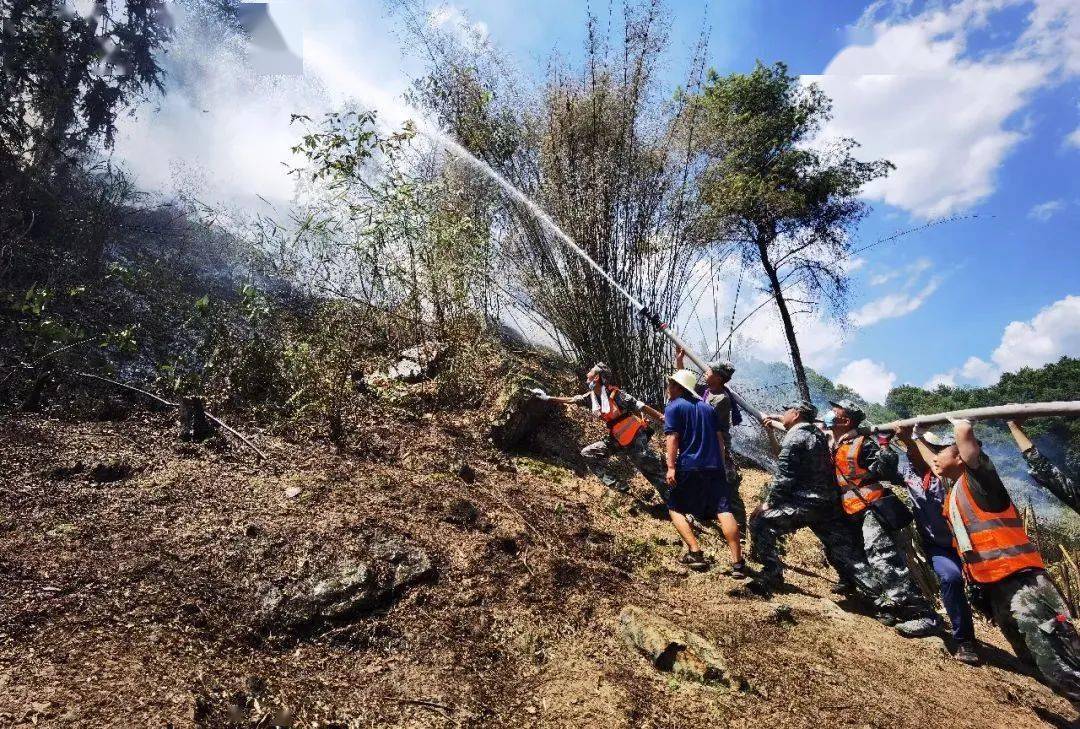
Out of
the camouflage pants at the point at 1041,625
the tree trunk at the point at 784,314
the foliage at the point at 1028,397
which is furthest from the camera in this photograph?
the foliage at the point at 1028,397

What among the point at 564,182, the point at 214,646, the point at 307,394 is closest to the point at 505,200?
the point at 564,182

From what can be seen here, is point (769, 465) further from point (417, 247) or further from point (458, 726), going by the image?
point (458, 726)

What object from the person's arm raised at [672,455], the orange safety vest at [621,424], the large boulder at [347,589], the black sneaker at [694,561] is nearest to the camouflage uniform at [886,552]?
the black sneaker at [694,561]

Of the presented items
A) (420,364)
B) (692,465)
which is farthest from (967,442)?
(420,364)

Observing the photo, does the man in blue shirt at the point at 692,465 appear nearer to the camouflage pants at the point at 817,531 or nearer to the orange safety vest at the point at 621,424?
the camouflage pants at the point at 817,531

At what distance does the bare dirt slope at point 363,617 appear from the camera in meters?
2.04

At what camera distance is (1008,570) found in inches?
123

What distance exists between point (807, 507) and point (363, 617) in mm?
3248

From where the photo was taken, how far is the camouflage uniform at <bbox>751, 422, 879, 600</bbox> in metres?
4.04

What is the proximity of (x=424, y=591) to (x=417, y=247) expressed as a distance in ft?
11.5

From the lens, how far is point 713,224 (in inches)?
272

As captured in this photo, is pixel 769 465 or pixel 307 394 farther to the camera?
pixel 769 465

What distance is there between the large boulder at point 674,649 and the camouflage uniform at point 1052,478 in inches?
88.5

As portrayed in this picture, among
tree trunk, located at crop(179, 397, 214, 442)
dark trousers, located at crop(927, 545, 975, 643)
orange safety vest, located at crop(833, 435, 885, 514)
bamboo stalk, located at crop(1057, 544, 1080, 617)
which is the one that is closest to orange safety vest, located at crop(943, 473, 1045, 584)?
dark trousers, located at crop(927, 545, 975, 643)
